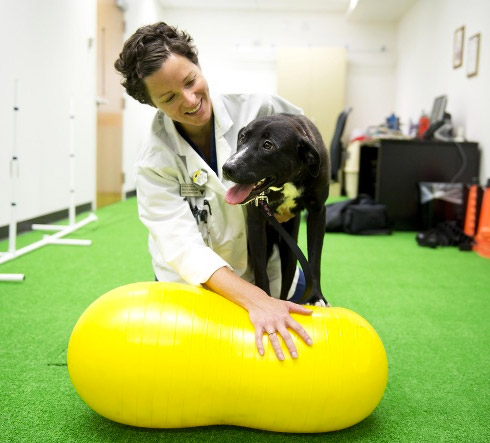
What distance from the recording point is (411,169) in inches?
164

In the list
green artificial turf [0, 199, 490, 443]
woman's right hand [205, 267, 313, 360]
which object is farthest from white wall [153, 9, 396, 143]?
woman's right hand [205, 267, 313, 360]

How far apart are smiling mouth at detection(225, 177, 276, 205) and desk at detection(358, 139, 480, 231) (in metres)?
3.20

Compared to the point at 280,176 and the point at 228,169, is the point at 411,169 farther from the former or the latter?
the point at 228,169

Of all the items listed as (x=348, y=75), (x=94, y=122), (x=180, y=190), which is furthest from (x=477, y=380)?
(x=348, y=75)

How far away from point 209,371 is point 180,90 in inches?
27.4

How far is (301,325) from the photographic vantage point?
3.42ft

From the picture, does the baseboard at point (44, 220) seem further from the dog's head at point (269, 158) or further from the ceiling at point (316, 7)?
the ceiling at point (316, 7)

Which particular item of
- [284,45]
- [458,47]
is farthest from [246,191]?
[284,45]

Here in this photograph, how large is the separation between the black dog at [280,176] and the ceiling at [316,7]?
6238 mm

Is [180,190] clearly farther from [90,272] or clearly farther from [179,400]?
[90,272]

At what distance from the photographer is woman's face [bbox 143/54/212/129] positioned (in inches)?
46.3

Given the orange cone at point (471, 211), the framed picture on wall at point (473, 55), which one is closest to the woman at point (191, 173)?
the orange cone at point (471, 211)

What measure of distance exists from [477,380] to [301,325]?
2.27 ft

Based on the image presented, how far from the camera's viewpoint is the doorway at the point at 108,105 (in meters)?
5.34
